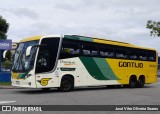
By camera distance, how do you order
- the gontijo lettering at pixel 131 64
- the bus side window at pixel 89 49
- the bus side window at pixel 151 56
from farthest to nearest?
1. the bus side window at pixel 151 56
2. the gontijo lettering at pixel 131 64
3. the bus side window at pixel 89 49

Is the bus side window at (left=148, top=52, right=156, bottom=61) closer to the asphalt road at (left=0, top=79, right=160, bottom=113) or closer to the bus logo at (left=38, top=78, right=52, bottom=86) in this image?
the asphalt road at (left=0, top=79, right=160, bottom=113)

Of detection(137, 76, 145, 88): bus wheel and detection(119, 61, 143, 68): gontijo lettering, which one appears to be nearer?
detection(119, 61, 143, 68): gontijo lettering

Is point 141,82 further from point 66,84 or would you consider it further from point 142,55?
point 66,84

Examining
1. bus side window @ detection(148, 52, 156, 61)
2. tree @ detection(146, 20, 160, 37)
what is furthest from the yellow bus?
tree @ detection(146, 20, 160, 37)

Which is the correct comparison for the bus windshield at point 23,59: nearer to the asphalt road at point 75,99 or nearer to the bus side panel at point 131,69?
the asphalt road at point 75,99

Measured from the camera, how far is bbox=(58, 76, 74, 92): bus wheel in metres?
20.7

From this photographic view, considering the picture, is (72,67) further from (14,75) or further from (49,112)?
(49,112)

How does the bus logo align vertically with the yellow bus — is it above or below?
below

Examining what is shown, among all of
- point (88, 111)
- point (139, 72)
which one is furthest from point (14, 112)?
point (139, 72)

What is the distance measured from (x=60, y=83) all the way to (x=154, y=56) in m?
10.9

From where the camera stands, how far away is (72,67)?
21.3m

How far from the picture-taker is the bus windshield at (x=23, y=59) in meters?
19.4

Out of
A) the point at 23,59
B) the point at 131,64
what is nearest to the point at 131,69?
the point at 131,64

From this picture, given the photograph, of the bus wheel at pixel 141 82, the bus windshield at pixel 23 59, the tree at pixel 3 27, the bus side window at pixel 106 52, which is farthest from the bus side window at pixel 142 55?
the tree at pixel 3 27
